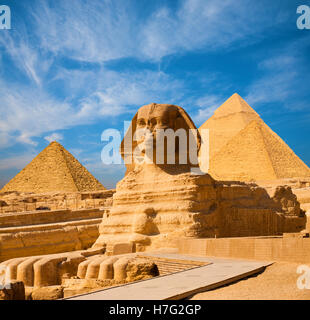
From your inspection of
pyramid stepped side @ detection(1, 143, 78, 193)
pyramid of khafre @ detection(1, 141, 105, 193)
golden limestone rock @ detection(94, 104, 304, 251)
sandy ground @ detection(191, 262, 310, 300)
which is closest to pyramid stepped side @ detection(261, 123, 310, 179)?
pyramid of khafre @ detection(1, 141, 105, 193)

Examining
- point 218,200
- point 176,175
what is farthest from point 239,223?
point 176,175

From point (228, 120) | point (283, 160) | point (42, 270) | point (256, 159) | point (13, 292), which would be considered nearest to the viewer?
point (13, 292)

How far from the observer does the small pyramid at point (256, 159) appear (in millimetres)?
51375

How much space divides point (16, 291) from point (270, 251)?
12.4ft

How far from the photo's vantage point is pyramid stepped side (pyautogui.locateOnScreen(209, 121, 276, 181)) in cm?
5166

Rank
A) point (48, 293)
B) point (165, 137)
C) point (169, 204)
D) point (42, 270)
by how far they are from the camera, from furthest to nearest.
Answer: point (165, 137) < point (169, 204) < point (42, 270) < point (48, 293)

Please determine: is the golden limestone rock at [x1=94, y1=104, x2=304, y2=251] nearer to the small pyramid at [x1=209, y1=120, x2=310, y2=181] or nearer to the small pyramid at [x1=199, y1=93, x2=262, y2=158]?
the small pyramid at [x1=209, y1=120, x2=310, y2=181]

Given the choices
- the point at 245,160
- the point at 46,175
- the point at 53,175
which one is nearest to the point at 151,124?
the point at 245,160

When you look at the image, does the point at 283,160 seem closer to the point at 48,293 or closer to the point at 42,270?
the point at 42,270

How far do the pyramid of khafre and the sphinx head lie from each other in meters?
42.0

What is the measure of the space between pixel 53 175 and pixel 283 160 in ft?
108

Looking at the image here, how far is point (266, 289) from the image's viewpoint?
4117mm
